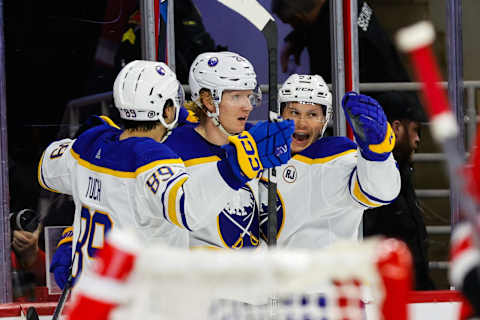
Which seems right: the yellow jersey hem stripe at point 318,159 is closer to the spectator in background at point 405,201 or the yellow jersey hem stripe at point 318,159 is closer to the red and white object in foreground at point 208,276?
the spectator in background at point 405,201

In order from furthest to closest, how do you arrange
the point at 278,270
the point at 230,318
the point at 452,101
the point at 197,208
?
the point at 452,101 → the point at 197,208 → the point at 230,318 → the point at 278,270

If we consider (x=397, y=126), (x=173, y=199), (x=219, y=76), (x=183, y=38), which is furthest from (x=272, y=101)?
(x=397, y=126)

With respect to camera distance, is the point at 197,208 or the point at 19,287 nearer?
the point at 197,208

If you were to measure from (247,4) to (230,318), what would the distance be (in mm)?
1317

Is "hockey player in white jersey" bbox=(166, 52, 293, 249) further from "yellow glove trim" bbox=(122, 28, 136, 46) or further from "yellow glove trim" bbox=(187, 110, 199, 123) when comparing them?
"yellow glove trim" bbox=(122, 28, 136, 46)

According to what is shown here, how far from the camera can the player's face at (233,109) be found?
7.60 ft

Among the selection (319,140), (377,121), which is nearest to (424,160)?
(319,140)

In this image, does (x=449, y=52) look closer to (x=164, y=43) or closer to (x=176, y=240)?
(x=164, y=43)

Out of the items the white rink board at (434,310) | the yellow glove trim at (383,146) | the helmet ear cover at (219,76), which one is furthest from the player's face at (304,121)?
the white rink board at (434,310)

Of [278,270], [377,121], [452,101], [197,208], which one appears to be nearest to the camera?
[278,270]

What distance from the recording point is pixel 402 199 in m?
3.41

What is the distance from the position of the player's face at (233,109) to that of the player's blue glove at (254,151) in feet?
1.21

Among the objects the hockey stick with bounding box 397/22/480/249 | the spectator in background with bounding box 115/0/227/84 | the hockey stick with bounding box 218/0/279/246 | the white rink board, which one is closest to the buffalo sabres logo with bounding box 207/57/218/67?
the hockey stick with bounding box 218/0/279/246

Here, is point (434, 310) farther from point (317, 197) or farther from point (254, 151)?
point (254, 151)
